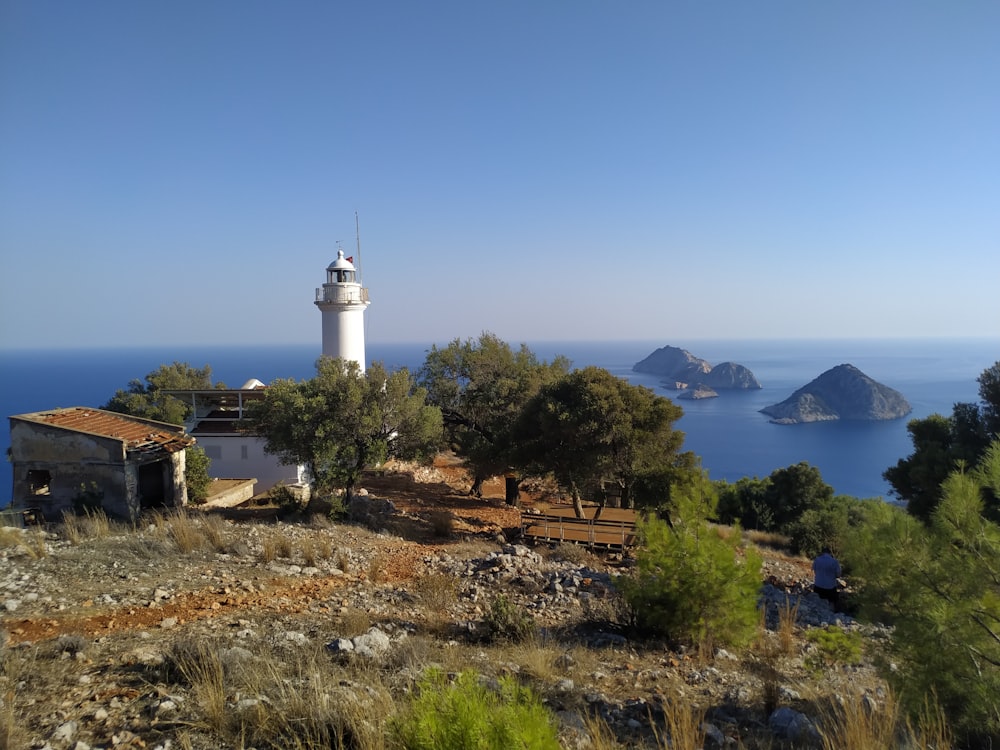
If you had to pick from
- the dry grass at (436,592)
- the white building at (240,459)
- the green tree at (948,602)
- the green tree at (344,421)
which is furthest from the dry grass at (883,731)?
the white building at (240,459)

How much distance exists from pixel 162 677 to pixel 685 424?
10142 cm

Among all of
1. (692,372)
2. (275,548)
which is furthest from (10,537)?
(692,372)

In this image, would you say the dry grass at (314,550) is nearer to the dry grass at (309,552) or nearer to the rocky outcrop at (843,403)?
the dry grass at (309,552)

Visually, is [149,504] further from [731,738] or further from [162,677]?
[731,738]

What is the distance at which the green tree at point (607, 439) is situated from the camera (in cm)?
1517

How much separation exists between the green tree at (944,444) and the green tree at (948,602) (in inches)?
568

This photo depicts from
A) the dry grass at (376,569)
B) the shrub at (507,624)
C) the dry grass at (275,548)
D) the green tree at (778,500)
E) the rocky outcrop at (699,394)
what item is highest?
the shrub at (507,624)

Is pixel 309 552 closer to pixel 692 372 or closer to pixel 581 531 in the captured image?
pixel 581 531

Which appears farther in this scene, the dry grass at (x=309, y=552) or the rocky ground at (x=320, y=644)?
the dry grass at (x=309, y=552)

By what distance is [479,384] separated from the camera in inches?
845

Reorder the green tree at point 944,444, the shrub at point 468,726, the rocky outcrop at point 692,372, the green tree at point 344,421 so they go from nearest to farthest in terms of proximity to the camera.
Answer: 1. the shrub at point 468,726
2. the green tree at point 344,421
3. the green tree at point 944,444
4. the rocky outcrop at point 692,372

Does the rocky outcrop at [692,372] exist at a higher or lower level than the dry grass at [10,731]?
lower

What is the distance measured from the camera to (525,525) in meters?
15.5

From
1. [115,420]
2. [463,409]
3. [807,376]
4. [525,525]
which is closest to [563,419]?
[525,525]
